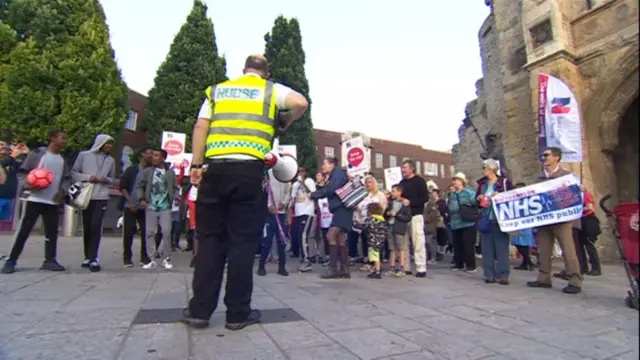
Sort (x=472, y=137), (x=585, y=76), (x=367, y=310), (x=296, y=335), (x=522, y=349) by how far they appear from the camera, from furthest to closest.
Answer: (x=472, y=137)
(x=585, y=76)
(x=367, y=310)
(x=296, y=335)
(x=522, y=349)

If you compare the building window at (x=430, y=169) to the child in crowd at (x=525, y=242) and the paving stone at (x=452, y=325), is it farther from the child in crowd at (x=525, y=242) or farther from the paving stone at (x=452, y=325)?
the paving stone at (x=452, y=325)

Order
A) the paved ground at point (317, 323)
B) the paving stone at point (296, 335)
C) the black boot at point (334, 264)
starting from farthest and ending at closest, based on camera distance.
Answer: the black boot at point (334, 264), the paving stone at point (296, 335), the paved ground at point (317, 323)

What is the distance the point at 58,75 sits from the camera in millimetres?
18359

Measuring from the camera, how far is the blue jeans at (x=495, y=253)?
239 inches

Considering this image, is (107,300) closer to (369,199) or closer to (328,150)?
(369,199)

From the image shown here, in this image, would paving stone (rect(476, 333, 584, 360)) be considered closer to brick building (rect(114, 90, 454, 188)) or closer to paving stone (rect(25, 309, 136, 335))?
paving stone (rect(25, 309, 136, 335))

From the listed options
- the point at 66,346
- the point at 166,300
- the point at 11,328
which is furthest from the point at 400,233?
the point at 11,328

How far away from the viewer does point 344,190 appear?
6273mm

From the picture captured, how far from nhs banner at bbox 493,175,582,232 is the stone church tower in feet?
14.6

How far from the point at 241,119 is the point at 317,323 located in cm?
181

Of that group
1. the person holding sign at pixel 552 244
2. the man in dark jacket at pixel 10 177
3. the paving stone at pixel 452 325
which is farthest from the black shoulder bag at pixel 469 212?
the man in dark jacket at pixel 10 177

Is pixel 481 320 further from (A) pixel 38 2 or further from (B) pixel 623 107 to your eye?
(A) pixel 38 2

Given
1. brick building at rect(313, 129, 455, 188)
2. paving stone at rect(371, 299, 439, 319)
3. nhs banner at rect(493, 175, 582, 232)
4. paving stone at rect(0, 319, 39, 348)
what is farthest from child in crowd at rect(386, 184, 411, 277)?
brick building at rect(313, 129, 455, 188)

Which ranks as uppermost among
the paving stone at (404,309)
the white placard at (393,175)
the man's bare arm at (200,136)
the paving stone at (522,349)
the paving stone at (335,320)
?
the white placard at (393,175)
